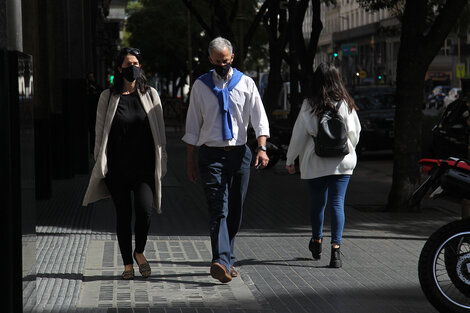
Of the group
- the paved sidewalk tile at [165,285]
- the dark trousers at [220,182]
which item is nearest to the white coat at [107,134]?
the dark trousers at [220,182]

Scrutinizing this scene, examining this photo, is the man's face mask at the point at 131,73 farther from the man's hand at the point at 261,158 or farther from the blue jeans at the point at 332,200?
the blue jeans at the point at 332,200

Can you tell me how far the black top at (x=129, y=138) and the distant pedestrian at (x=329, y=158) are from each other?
136 centimetres

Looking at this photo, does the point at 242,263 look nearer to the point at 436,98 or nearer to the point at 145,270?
the point at 145,270

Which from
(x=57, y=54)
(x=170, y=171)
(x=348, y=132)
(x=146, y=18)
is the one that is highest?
(x=146, y=18)

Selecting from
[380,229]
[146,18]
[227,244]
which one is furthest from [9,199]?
[146,18]

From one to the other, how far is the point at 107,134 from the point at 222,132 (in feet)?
2.87

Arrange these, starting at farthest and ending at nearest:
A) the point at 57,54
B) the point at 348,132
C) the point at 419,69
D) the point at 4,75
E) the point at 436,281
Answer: the point at 57,54 → the point at 419,69 → the point at 348,132 → the point at 436,281 → the point at 4,75

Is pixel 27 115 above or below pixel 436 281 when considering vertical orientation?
above

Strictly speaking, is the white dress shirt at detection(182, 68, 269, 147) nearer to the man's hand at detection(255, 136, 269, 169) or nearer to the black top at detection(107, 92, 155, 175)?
the man's hand at detection(255, 136, 269, 169)

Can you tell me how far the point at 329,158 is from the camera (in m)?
8.01

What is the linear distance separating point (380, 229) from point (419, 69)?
2491 millimetres

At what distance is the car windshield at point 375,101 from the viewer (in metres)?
23.1

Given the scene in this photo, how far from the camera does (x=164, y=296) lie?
6660mm

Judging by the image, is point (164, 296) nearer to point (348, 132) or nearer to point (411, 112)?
point (348, 132)
